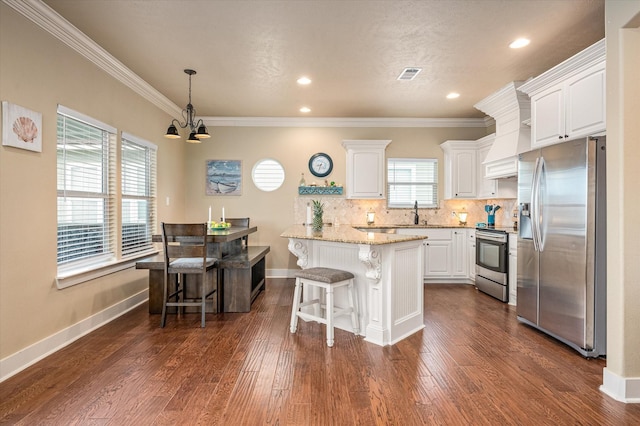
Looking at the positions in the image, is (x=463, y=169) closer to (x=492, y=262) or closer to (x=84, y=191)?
(x=492, y=262)

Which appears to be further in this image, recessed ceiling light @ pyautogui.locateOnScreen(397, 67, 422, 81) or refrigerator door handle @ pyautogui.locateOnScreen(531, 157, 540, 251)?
recessed ceiling light @ pyautogui.locateOnScreen(397, 67, 422, 81)

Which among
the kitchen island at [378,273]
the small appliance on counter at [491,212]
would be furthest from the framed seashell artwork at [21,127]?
the small appliance on counter at [491,212]

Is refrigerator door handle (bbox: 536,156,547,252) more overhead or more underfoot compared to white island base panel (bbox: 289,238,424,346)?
more overhead

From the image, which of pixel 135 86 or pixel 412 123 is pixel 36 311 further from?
pixel 412 123

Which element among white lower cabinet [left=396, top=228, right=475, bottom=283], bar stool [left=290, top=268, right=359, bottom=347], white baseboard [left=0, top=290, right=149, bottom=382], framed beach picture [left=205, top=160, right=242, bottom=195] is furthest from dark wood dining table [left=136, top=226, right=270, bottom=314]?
white lower cabinet [left=396, top=228, right=475, bottom=283]

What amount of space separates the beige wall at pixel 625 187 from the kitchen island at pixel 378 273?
1377 millimetres

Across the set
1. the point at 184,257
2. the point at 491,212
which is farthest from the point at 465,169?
the point at 184,257

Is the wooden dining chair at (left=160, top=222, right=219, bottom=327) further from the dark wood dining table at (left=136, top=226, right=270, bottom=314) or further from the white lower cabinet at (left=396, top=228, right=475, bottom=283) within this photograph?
the white lower cabinet at (left=396, top=228, right=475, bottom=283)

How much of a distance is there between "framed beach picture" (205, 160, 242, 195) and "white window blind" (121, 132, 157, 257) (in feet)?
3.98

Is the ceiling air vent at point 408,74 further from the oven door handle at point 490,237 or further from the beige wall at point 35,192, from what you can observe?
the beige wall at point 35,192

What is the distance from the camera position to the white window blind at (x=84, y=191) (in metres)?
2.97

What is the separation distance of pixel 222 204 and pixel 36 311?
338 cm

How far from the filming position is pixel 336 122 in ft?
19.1

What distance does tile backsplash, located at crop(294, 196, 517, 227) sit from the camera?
19.2 ft
